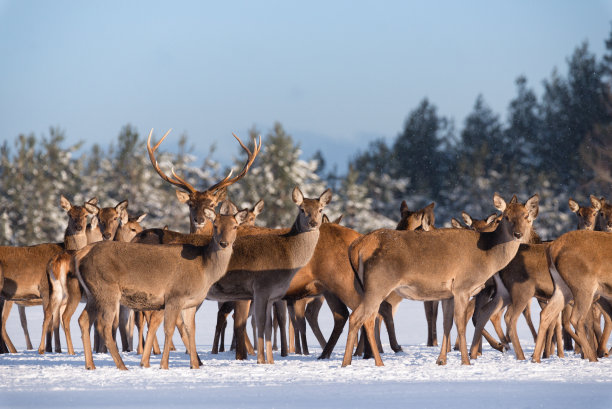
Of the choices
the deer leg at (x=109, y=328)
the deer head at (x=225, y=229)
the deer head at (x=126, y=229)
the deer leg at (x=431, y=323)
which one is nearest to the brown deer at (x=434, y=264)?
the deer head at (x=225, y=229)

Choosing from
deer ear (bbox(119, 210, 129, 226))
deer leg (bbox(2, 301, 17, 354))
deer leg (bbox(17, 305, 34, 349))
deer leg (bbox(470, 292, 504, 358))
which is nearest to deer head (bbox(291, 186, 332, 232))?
deer leg (bbox(470, 292, 504, 358))

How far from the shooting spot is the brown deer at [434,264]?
11234 millimetres

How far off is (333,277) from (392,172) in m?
46.8

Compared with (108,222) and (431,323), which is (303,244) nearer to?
(431,323)

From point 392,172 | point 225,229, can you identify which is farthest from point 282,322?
point 392,172

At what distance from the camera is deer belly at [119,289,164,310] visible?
10.9 metres

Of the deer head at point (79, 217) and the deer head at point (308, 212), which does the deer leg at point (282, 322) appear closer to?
the deer head at point (308, 212)

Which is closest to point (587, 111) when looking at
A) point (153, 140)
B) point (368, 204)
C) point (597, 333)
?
point (368, 204)

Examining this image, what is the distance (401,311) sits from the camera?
977 inches

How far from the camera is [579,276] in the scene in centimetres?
1141

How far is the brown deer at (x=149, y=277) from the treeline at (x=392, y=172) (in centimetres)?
3424

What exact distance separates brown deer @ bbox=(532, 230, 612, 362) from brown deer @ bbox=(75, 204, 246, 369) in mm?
3758

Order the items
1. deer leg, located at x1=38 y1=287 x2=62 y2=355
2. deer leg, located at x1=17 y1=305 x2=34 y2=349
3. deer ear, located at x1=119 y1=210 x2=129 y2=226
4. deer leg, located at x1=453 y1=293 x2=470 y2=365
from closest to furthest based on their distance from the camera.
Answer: deer leg, located at x1=453 y1=293 x2=470 y2=365 → deer leg, located at x1=38 y1=287 x2=62 y2=355 → deer leg, located at x1=17 y1=305 x2=34 y2=349 → deer ear, located at x1=119 y1=210 x2=129 y2=226

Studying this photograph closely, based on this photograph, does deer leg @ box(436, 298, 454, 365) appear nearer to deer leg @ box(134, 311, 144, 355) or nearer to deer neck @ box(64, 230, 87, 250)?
deer leg @ box(134, 311, 144, 355)
